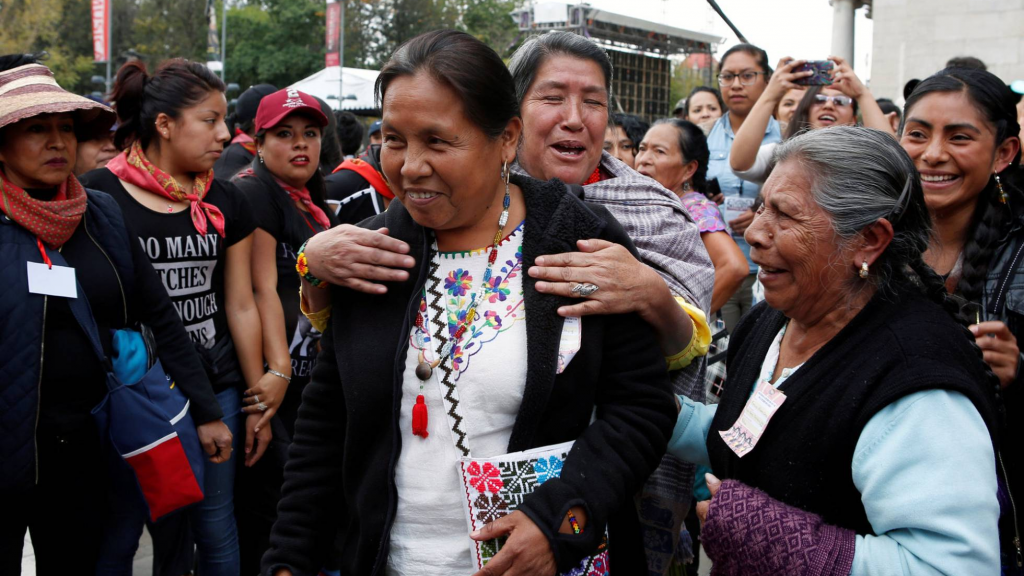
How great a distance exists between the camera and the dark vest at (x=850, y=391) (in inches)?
61.7

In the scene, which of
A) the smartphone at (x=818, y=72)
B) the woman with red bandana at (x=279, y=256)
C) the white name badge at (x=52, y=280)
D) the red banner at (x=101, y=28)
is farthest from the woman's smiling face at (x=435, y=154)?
the red banner at (x=101, y=28)

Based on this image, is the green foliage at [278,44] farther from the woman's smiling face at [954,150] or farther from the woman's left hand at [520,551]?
the woman's left hand at [520,551]

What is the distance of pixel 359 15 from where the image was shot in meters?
46.8

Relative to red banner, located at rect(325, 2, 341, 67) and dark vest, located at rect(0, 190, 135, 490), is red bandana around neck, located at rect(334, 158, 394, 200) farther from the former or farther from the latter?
red banner, located at rect(325, 2, 341, 67)

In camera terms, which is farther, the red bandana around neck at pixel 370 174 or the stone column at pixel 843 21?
the stone column at pixel 843 21

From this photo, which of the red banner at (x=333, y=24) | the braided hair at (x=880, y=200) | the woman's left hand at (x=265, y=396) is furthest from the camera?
the red banner at (x=333, y=24)

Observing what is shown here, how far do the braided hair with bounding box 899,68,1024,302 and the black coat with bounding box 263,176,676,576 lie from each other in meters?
1.13

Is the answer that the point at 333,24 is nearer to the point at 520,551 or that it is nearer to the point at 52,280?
the point at 52,280

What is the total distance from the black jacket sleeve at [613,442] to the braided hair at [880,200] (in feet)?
1.58

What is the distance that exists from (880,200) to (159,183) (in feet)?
9.11

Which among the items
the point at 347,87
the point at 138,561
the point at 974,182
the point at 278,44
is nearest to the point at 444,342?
the point at 974,182

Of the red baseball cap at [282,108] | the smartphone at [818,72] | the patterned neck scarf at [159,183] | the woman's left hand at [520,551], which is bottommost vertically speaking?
the woman's left hand at [520,551]

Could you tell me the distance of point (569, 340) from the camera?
167 cm

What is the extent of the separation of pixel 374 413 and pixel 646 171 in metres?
2.91
